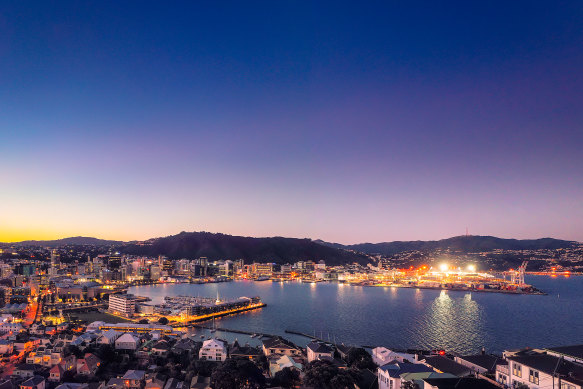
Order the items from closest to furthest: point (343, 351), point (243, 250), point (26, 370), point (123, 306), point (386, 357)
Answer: point (26, 370), point (386, 357), point (343, 351), point (123, 306), point (243, 250)

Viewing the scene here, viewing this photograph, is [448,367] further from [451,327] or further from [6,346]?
[6,346]

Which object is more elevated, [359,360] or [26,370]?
[359,360]

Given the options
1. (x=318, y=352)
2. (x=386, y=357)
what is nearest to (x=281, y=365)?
(x=318, y=352)

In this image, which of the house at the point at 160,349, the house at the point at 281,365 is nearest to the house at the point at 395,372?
the house at the point at 281,365

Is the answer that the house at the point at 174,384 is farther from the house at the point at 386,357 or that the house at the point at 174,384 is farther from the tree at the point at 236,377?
the house at the point at 386,357

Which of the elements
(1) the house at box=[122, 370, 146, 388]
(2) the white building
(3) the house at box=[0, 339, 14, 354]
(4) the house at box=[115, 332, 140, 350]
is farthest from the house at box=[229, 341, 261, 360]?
(2) the white building

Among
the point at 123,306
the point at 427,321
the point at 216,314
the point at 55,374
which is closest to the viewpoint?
the point at 55,374

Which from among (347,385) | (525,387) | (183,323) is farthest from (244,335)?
(525,387)
